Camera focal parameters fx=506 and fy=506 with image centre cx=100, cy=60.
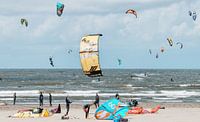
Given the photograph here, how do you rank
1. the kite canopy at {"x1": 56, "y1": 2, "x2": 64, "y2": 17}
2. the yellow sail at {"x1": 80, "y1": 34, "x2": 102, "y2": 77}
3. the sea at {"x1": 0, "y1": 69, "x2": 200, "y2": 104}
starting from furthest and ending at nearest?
the sea at {"x1": 0, "y1": 69, "x2": 200, "y2": 104}, the kite canopy at {"x1": 56, "y1": 2, "x2": 64, "y2": 17}, the yellow sail at {"x1": 80, "y1": 34, "x2": 102, "y2": 77}

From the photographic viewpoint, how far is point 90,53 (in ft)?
59.8

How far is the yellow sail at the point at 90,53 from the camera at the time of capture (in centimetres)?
1811

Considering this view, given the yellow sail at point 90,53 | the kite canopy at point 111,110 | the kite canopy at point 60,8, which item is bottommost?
the kite canopy at point 111,110

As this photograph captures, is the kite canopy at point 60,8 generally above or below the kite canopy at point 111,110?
above

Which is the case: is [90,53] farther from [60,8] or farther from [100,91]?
[100,91]

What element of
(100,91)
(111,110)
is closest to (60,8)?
(111,110)

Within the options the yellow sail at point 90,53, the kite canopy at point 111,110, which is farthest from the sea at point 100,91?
the yellow sail at point 90,53

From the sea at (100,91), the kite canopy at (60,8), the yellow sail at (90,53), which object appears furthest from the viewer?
the sea at (100,91)

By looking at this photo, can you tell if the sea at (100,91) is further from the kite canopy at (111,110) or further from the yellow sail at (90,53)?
the yellow sail at (90,53)

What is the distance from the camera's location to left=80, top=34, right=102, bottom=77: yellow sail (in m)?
18.1

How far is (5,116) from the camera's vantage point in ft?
93.0

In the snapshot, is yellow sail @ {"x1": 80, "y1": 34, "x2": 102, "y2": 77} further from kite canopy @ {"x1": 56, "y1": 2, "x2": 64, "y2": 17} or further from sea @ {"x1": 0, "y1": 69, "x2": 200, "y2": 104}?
sea @ {"x1": 0, "y1": 69, "x2": 200, "y2": 104}

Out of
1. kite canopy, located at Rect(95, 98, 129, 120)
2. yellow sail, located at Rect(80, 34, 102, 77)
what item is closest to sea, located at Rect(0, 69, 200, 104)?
kite canopy, located at Rect(95, 98, 129, 120)

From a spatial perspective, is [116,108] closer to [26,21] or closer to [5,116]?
[5,116]
